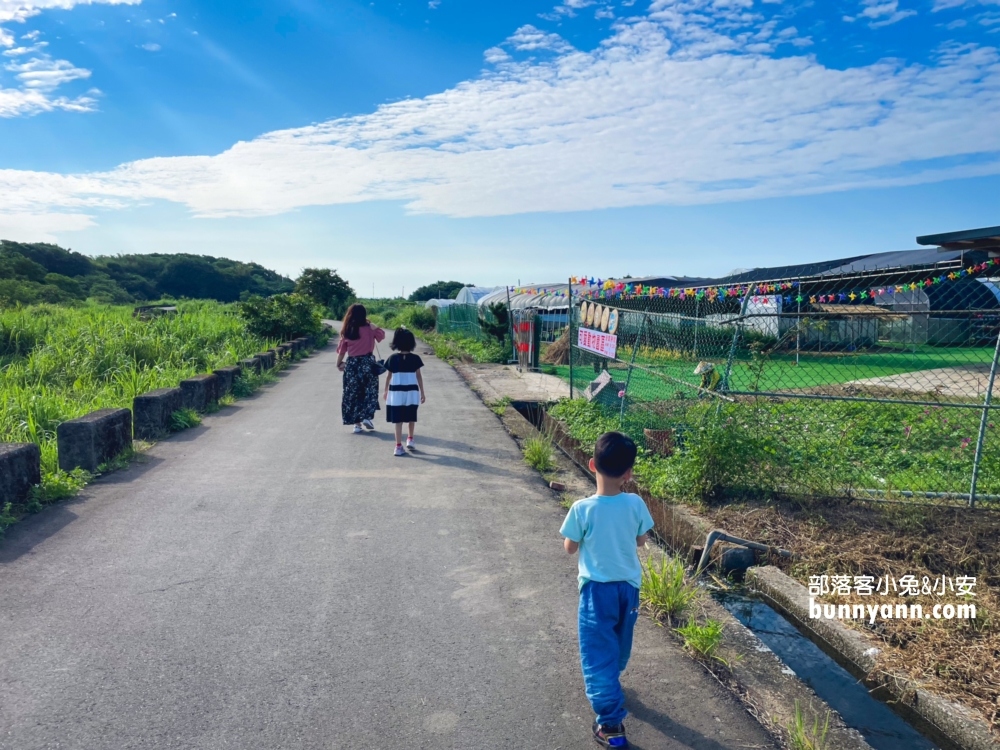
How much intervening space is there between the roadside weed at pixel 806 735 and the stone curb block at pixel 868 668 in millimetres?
692

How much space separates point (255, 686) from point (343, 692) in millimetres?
393

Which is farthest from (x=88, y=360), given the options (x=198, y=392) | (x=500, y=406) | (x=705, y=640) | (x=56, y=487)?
(x=705, y=640)

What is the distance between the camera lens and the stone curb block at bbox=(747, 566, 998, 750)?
3205 mm

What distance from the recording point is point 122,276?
71.4 meters

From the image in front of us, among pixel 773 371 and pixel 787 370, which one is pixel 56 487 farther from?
pixel 787 370

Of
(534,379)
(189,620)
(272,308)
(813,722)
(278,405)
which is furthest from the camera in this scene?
(272,308)

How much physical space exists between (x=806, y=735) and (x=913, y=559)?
8.73 feet

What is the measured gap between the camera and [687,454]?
640 centimetres

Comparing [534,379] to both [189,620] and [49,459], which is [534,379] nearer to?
[49,459]

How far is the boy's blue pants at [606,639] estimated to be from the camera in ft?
9.61

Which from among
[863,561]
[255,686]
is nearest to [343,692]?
[255,686]

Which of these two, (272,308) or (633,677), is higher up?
(272,308)

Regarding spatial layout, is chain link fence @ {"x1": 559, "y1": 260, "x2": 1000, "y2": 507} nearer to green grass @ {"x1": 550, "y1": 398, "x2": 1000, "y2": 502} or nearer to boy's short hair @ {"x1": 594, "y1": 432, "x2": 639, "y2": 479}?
green grass @ {"x1": 550, "y1": 398, "x2": 1000, "y2": 502}

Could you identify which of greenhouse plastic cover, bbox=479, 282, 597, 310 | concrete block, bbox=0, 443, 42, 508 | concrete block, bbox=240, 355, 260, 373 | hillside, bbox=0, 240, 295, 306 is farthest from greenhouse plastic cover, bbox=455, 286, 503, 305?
concrete block, bbox=0, 443, 42, 508
